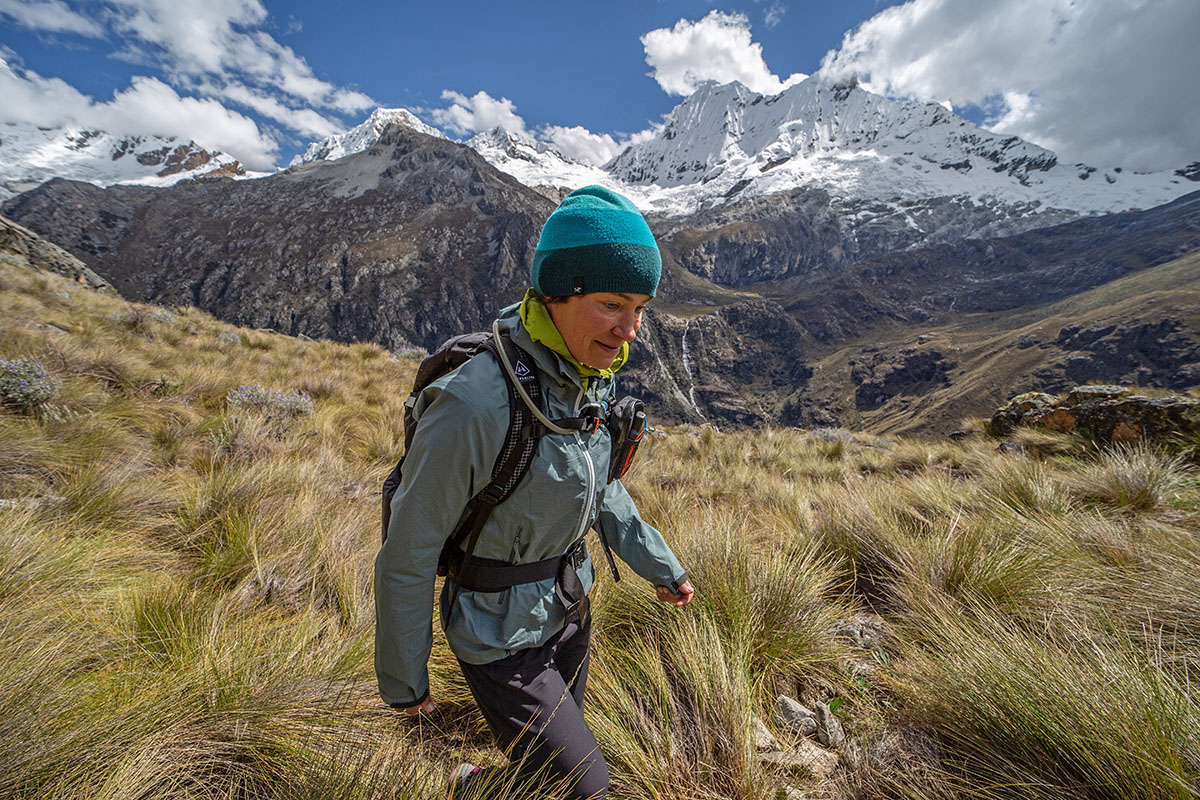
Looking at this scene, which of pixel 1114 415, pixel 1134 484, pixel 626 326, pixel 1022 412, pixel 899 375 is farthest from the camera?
pixel 899 375

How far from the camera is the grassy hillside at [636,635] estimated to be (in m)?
1.29

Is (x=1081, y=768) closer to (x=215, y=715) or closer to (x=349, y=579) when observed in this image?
(x=215, y=715)

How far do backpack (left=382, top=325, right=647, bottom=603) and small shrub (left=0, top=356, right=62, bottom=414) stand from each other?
4021mm

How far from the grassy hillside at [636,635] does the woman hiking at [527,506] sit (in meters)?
0.25

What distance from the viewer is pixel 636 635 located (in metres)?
2.24

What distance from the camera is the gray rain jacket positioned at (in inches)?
51.1

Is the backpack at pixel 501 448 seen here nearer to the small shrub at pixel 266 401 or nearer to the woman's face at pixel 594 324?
the woman's face at pixel 594 324

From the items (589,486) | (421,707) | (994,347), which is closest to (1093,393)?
(589,486)

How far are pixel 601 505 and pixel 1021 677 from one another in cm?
157

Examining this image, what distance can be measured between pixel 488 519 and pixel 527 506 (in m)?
0.13

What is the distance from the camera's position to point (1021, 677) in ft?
5.21

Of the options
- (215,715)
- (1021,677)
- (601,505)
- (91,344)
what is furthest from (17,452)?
(1021,677)

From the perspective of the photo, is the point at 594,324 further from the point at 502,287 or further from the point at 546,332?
the point at 502,287

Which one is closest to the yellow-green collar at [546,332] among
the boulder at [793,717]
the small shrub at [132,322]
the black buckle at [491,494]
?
the black buckle at [491,494]
